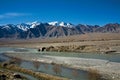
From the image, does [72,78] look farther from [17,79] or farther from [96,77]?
[17,79]

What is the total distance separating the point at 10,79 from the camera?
33.5 m

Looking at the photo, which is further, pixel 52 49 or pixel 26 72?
pixel 52 49

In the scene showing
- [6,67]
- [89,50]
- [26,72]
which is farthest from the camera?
[89,50]

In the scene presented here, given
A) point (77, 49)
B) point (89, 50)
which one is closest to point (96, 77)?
point (89, 50)

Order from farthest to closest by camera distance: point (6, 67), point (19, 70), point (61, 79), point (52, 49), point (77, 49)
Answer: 1. point (52, 49)
2. point (77, 49)
3. point (6, 67)
4. point (19, 70)
5. point (61, 79)

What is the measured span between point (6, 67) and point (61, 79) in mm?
21123

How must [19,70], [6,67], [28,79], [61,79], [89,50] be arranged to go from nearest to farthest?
[61,79] → [28,79] → [19,70] → [6,67] → [89,50]

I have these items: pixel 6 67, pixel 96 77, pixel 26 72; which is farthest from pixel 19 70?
pixel 96 77

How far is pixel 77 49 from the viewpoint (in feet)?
309

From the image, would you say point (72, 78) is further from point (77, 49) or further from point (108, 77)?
point (77, 49)

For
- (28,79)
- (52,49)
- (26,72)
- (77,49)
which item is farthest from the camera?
(52,49)

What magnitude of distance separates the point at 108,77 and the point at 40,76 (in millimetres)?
10470

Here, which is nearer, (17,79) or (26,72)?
(17,79)

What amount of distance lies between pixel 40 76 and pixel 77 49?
2272 inches
